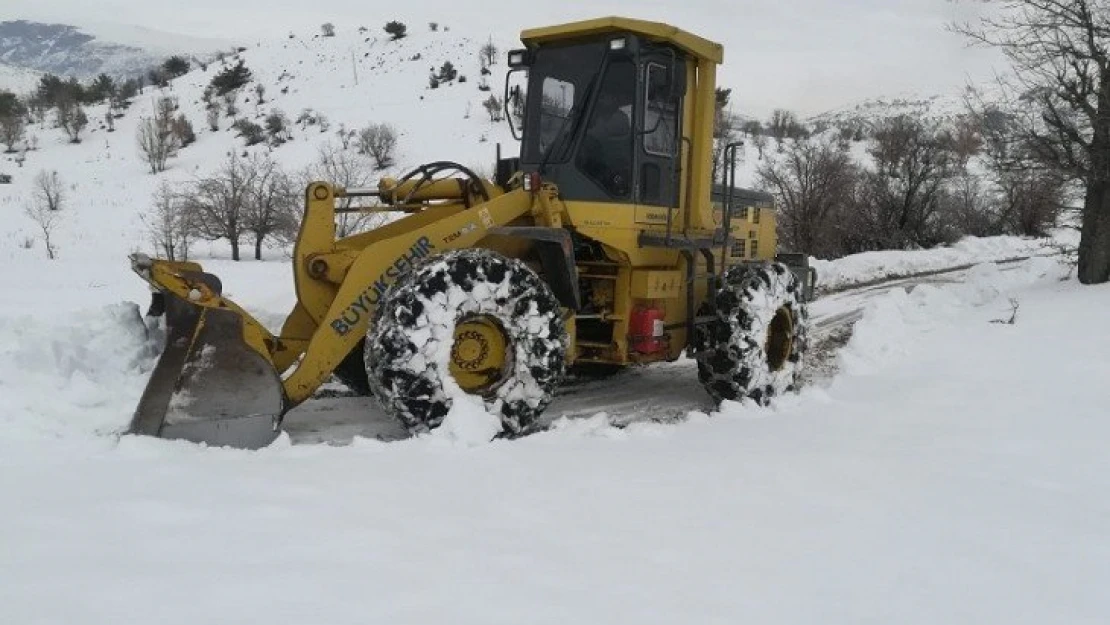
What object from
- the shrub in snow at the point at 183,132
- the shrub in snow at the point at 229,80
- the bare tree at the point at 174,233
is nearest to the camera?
the bare tree at the point at 174,233

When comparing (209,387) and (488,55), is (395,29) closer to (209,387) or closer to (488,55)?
(488,55)

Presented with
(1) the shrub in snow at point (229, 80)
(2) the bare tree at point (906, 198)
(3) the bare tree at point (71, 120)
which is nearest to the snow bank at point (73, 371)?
(2) the bare tree at point (906, 198)

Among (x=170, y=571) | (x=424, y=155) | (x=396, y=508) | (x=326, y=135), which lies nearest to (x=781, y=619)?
(x=396, y=508)

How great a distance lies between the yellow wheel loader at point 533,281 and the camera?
466 centimetres

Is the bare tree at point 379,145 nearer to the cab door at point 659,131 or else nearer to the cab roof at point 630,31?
the cab roof at point 630,31

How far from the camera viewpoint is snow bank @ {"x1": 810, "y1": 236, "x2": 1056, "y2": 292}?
51.9ft

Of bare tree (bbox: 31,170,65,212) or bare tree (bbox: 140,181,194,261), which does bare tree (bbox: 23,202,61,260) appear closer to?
bare tree (bbox: 31,170,65,212)

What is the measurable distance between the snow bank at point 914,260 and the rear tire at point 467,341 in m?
10.4

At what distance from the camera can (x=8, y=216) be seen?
26.8 meters

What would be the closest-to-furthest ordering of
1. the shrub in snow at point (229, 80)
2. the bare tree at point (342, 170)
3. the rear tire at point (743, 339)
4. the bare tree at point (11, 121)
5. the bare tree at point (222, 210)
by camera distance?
1. the rear tire at point (743, 339)
2. the bare tree at point (222, 210)
3. the bare tree at point (342, 170)
4. the bare tree at point (11, 121)
5. the shrub in snow at point (229, 80)

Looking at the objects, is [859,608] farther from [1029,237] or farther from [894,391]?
[1029,237]

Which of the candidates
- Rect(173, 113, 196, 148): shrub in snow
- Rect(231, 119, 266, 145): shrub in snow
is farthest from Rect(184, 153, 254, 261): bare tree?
Rect(173, 113, 196, 148): shrub in snow

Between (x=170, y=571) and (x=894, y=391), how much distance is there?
222 inches

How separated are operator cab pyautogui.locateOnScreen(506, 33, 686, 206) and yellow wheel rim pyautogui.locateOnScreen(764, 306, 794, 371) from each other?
5.80ft
